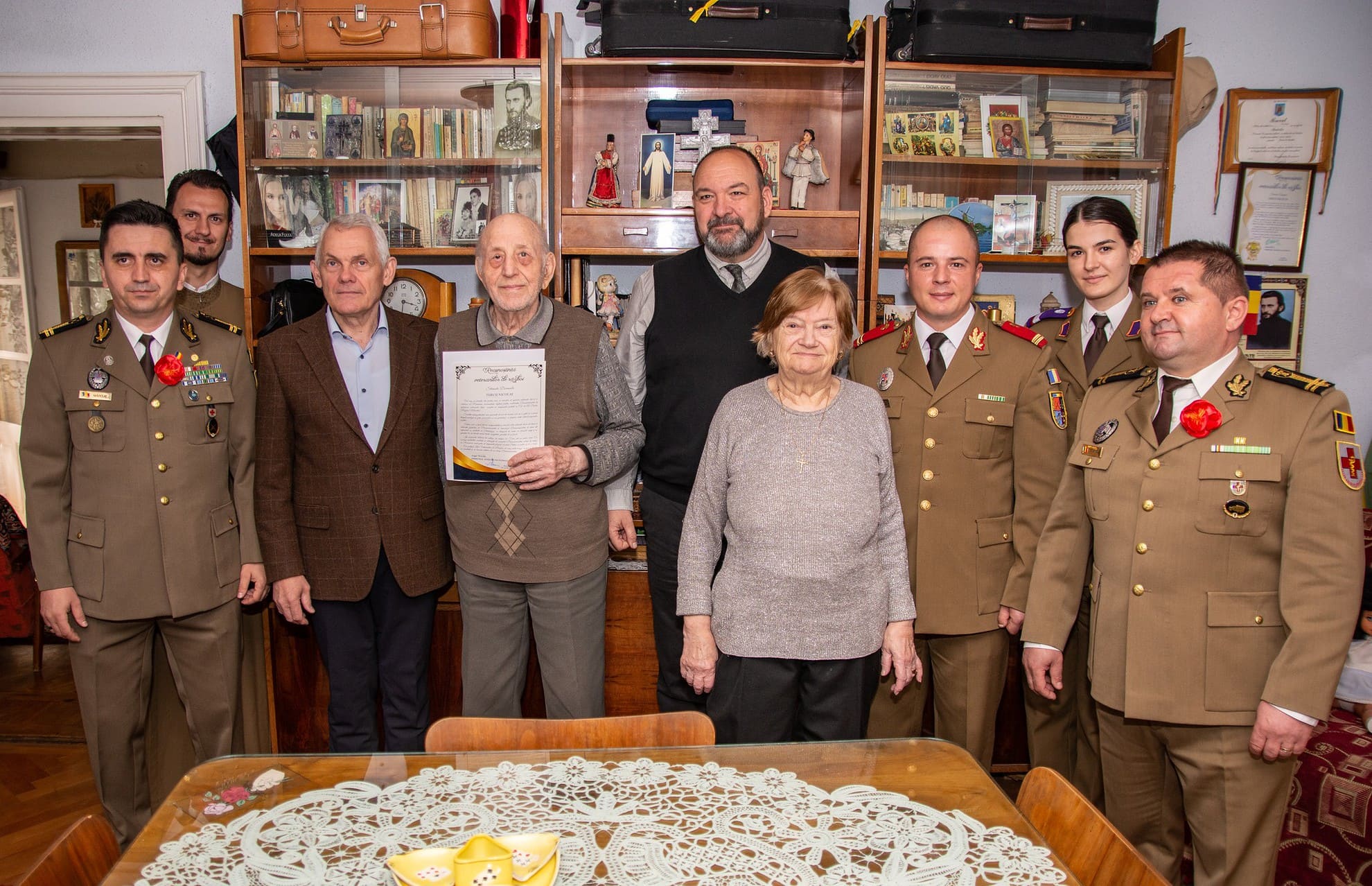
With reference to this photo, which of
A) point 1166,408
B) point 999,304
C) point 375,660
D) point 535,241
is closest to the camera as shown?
point 1166,408

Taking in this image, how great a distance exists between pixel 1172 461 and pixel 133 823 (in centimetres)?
266

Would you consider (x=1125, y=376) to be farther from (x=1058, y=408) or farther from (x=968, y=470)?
(x=968, y=470)

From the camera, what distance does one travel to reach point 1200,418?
167cm

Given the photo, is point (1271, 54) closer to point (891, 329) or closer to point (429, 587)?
point (891, 329)

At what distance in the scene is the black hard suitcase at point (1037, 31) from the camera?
2885mm

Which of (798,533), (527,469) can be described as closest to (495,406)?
(527,469)

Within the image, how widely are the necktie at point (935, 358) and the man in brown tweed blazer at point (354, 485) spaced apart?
1296 mm

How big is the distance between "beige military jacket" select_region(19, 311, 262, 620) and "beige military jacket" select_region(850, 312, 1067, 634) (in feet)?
5.79

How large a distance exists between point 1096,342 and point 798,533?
119cm

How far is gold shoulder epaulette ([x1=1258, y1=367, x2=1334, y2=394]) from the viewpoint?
1611mm

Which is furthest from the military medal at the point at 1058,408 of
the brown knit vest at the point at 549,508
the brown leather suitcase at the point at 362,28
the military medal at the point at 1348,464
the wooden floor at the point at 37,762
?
the wooden floor at the point at 37,762

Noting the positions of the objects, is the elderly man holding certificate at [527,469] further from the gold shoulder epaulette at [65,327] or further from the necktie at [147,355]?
the gold shoulder epaulette at [65,327]

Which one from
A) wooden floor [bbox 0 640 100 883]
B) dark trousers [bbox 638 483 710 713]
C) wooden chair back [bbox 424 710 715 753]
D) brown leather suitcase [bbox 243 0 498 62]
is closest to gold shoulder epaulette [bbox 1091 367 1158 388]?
dark trousers [bbox 638 483 710 713]

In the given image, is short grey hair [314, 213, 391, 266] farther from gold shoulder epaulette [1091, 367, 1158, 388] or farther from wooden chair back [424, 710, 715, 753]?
gold shoulder epaulette [1091, 367, 1158, 388]
